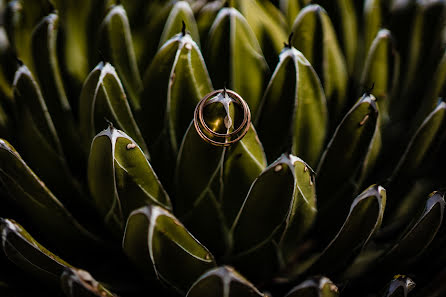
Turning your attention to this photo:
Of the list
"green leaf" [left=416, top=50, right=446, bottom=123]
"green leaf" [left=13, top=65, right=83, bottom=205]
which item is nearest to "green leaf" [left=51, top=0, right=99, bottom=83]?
"green leaf" [left=13, top=65, right=83, bottom=205]

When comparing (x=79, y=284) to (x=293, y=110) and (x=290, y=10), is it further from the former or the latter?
(x=290, y=10)

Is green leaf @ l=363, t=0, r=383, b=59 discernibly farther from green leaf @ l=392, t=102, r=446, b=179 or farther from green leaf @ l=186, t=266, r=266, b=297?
green leaf @ l=186, t=266, r=266, b=297

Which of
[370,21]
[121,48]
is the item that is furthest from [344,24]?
[121,48]

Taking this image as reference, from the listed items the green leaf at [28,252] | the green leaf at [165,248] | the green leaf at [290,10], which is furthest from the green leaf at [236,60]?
the green leaf at [28,252]

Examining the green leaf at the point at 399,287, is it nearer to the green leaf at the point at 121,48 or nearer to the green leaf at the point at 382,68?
the green leaf at the point at 382,68

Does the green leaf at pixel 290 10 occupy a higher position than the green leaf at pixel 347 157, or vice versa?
the green leaf at pixel 290 10

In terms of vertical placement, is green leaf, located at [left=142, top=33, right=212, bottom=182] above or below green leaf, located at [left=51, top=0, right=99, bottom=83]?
below

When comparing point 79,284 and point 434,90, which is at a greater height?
point 434,90
